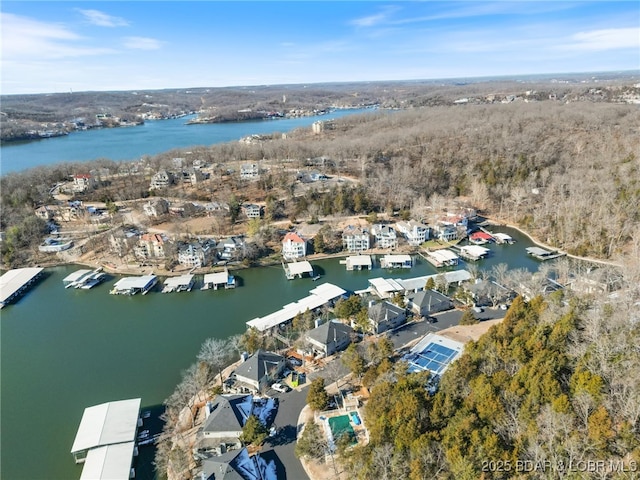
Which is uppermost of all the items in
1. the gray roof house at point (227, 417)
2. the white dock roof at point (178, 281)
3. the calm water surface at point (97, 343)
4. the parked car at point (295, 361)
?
the gray roof house at point (227, 417)

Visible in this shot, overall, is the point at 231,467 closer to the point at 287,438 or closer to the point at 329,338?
the point at 287,438

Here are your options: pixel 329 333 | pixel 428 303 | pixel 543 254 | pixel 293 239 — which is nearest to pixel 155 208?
pixel 293 239

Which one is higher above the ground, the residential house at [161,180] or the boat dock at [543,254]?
the residential house at [161,180]

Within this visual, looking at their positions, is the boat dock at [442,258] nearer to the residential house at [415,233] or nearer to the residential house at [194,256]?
the residential house at [415,233]

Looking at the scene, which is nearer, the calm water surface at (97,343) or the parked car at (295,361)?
the calm water surface at (97,343)

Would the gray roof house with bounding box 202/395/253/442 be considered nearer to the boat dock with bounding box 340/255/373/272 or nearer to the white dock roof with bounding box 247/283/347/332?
the white dock roof with bounding box 247/283/347/332

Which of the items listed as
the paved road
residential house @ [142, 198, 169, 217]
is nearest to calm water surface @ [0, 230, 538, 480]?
the paved road

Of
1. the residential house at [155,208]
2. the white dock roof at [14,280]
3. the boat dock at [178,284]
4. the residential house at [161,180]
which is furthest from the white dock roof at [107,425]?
the residential house at [161,180]
